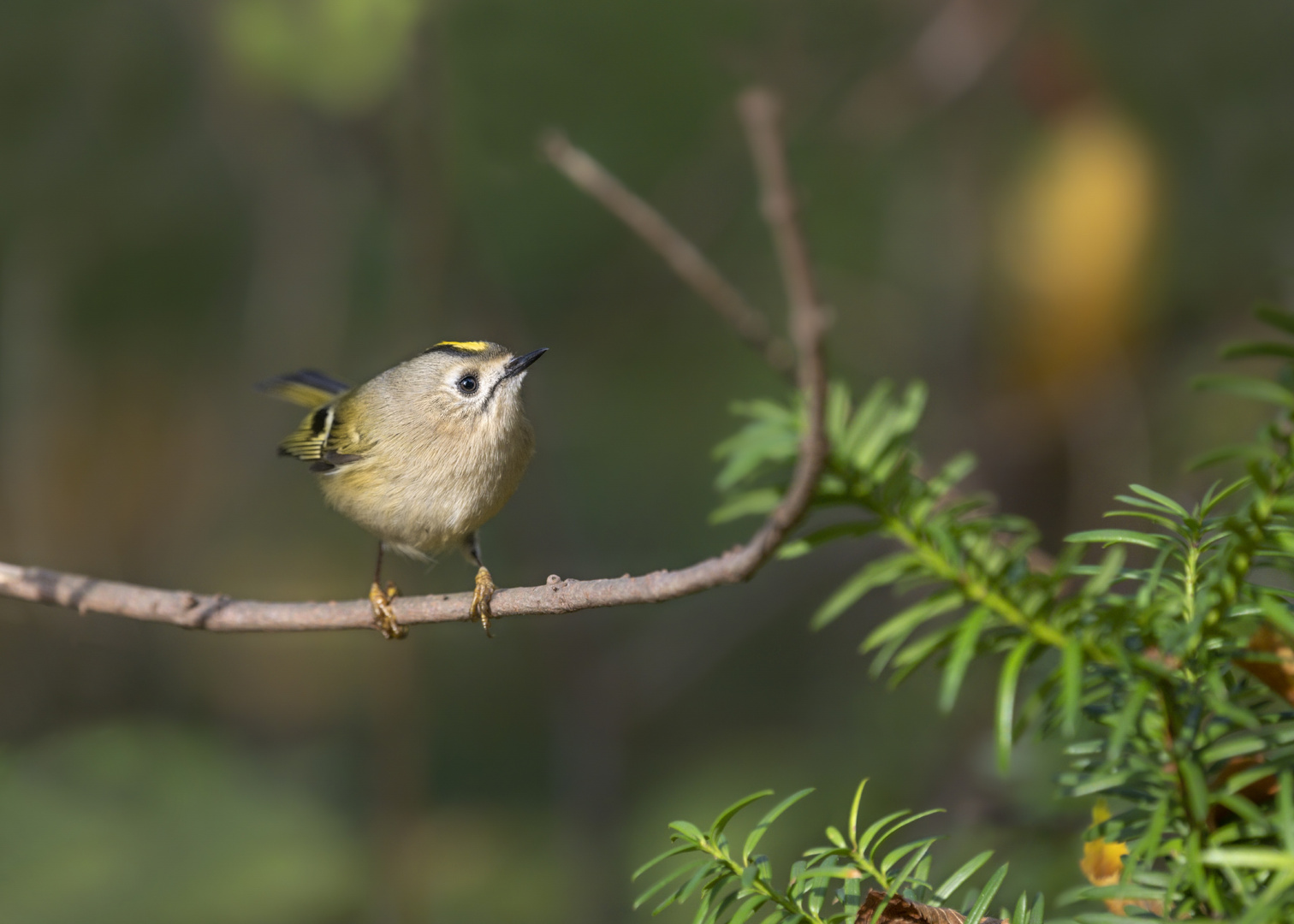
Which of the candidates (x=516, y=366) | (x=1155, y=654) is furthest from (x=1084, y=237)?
(x=1155, y=654)

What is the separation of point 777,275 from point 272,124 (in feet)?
7.19

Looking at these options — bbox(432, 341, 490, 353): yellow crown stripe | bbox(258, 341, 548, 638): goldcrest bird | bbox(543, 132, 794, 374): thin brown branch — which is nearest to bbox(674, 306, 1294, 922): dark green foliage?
bbox(543, 132, 794, 374): thin brown branch

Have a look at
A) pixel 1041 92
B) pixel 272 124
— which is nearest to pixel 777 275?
pixel 1041 92

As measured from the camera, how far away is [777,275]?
484 centimetres

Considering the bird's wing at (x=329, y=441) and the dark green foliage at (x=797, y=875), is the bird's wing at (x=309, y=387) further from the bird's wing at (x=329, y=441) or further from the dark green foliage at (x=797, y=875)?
the dark green foliage at (x=797, y=875)

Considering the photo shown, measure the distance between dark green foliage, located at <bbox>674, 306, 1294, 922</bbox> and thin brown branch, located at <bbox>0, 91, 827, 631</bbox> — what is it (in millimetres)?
121

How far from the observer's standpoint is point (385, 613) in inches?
62.6

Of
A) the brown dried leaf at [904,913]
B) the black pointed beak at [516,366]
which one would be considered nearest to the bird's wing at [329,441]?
the black pointed beak at [516,366]

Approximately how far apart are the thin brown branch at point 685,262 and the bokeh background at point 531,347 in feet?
3.44

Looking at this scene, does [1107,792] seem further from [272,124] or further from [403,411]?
[272,124]

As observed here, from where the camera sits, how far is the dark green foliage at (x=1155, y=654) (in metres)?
0.64

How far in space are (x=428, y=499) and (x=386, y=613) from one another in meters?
0.74

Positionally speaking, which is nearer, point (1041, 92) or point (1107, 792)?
point (1107, 792)

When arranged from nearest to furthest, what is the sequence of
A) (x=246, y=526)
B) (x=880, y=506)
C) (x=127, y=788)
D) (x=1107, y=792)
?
(x=1107, y=792), (x=880, y=506), (x=127, y=788), (x=246, y=526)
